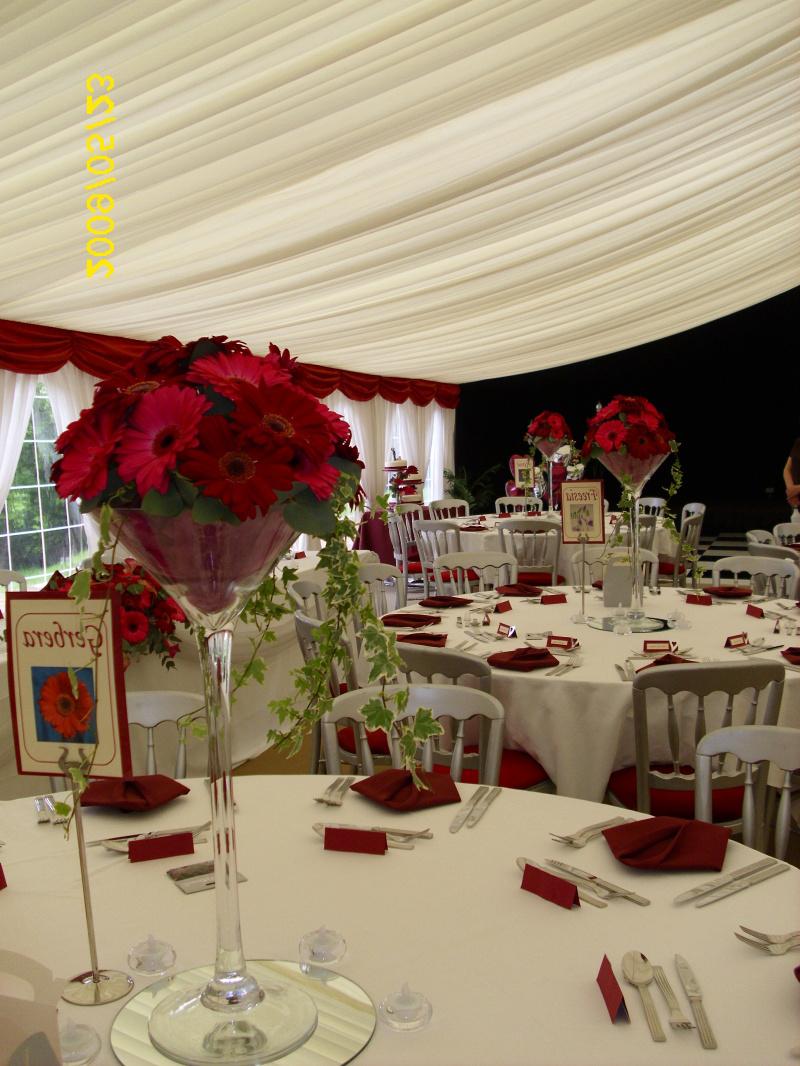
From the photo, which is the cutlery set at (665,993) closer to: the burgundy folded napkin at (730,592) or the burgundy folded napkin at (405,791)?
the burgundy folded napkin at (405,791)

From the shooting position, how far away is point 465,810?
6.16 feet

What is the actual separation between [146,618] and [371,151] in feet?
7.71

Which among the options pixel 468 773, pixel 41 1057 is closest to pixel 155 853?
pixel 41 1057

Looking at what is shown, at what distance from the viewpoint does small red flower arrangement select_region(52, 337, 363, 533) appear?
39.0 inches

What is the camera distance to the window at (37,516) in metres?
6.52

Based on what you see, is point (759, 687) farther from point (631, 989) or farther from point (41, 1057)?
point (41, 1057)

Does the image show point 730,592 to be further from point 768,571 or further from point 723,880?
point 723,880

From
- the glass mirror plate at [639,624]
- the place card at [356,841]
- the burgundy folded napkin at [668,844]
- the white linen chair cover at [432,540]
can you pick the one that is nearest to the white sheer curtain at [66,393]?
the white linen chair cover at [432,540]

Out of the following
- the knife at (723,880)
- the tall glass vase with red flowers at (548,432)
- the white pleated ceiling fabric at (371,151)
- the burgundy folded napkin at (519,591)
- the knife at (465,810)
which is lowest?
the knife at (723,880)

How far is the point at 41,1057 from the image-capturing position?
0.62m

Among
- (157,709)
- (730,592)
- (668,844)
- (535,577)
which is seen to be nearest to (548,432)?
(535,577)

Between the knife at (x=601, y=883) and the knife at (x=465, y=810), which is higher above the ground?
the knife at (x=465, y=810)

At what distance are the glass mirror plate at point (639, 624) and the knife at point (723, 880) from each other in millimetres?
2127

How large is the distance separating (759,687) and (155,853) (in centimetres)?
171
